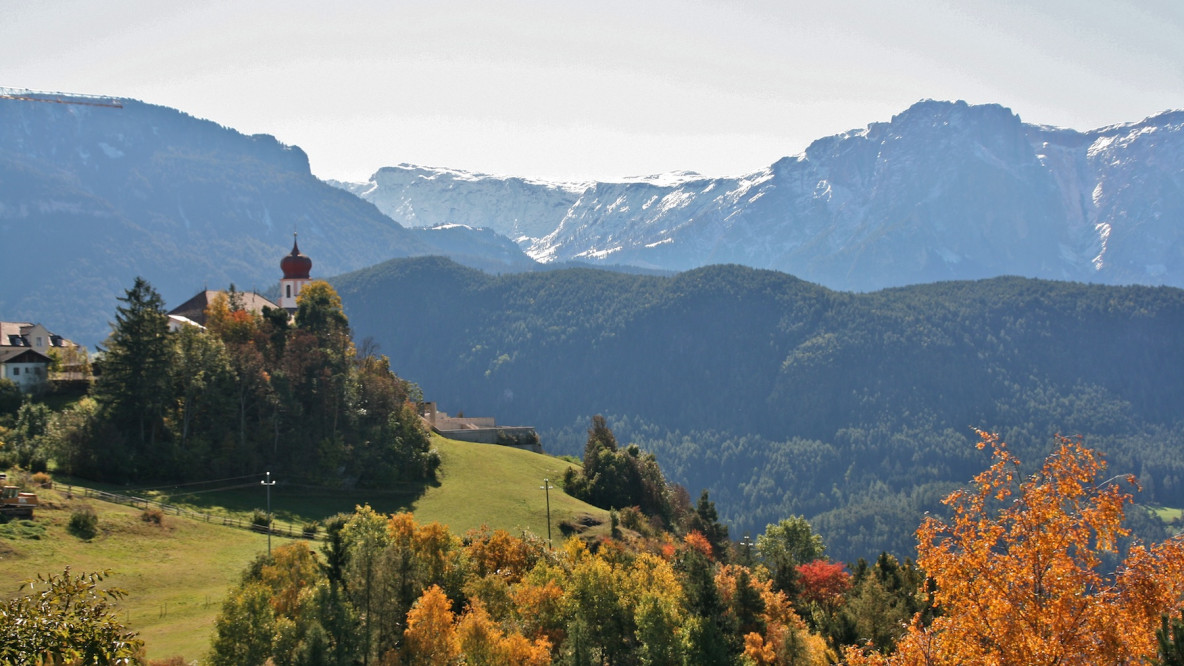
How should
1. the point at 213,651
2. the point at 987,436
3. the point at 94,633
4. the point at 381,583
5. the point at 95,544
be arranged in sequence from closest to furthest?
the point at 94,633 → the point at 987,436 → the point at 213,651 → the point at 381,583 → the point at 95,544

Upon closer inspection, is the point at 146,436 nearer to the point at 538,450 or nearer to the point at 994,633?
the point at 538,450

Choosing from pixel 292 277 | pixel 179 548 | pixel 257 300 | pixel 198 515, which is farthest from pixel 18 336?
pixel 179 548

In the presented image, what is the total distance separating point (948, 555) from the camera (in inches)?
736

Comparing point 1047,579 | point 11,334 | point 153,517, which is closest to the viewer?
point 1047,579

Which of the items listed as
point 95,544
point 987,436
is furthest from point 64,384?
point 987,436

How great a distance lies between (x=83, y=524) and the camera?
5394cm

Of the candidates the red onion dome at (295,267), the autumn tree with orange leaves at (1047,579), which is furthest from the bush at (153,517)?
the autumn tree with orange leaves at (1047,579)

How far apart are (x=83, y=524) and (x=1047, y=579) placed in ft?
171

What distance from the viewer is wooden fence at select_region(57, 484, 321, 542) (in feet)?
207

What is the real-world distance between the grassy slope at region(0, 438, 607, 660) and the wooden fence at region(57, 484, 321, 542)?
173cm

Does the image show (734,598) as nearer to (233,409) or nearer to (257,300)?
(233,409)

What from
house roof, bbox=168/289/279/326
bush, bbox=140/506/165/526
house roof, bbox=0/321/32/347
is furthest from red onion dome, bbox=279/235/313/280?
bush, bbox=140/506/165/526

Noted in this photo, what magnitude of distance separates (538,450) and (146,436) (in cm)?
5469

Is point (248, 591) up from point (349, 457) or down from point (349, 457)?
down
